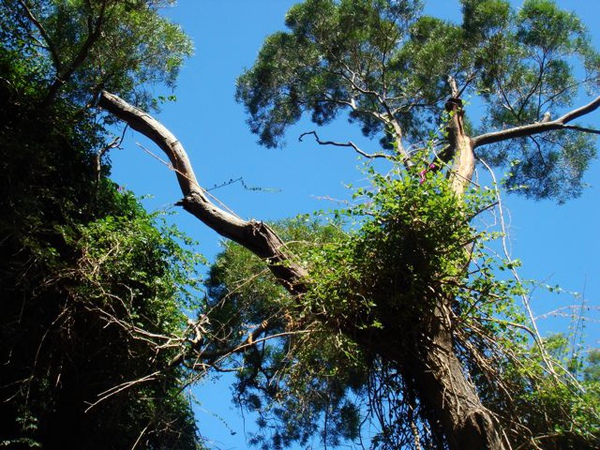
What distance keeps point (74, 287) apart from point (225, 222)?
1.44m

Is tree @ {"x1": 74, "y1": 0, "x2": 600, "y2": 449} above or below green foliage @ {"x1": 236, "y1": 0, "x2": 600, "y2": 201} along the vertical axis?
below

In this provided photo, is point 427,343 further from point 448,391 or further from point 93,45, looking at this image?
point 93,45

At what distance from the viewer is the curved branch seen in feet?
11.8

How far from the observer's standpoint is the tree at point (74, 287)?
14.9ft

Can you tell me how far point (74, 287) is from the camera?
4.53 m

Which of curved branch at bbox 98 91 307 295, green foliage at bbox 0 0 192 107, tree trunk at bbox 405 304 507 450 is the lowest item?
tree trunk at bbox 405 304 507 450

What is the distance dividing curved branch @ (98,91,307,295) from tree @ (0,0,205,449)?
888mm

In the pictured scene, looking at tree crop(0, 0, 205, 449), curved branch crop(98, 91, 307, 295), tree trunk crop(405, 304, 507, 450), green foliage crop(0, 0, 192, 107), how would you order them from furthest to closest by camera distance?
green foliage crop(0, 0, 192, 107), tree crop(0, 0, 205, 449), curved branch crop(98, 91, 307, 295), tree trunk crop(405, 304, 507, 450)

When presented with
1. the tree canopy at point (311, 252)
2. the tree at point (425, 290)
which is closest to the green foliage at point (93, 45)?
the tree canopy at point (311, 252)

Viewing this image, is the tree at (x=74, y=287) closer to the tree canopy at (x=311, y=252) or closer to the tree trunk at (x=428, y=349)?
the tree canopy at (x=311, y=252)

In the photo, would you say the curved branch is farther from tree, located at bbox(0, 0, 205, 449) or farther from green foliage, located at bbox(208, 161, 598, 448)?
tree, located at bbox(0, 0, 205, 449)

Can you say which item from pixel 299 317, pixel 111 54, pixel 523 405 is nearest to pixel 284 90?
pixel 111 54

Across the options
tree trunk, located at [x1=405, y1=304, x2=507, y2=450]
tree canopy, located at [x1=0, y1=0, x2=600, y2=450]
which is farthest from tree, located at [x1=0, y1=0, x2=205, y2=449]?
tree trunk, located at [x1=405, y1=304, x2=507, y2=450]

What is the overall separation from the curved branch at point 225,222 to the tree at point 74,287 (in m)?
0.89
